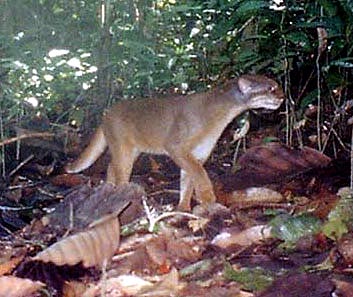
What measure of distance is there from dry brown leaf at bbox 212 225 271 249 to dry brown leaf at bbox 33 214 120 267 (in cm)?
36

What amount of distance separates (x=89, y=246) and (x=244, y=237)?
0.57m

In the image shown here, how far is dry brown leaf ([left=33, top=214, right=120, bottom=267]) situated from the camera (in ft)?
9.14

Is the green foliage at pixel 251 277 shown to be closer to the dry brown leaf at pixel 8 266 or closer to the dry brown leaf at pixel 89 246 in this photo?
the dry brown leaf at pixel 89 246

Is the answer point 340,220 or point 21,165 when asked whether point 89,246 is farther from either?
point 21,165

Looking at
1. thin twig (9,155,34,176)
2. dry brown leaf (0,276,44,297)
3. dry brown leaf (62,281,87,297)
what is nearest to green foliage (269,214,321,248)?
dry brown leaf (62,281,87,297)

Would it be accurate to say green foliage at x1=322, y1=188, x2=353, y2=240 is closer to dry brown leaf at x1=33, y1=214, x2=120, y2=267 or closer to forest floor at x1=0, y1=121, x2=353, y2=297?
forest floor at x1=0, y1=121, x2=353, y2=297

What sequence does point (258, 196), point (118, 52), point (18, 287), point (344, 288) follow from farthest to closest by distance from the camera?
point (118, 52) → point (258, 196) → point (18, 287) → point (344, 288)

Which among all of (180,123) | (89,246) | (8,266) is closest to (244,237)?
(89,246)

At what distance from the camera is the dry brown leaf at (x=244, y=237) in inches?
123

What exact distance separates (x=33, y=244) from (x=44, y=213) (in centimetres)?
82

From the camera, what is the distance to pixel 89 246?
2.90 meters

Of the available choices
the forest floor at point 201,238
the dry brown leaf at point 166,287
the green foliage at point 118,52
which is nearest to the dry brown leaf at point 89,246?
the forest floor at point 201,238

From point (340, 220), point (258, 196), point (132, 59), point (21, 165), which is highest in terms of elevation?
point (132, 59)

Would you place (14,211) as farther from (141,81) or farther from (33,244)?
(141,81)
